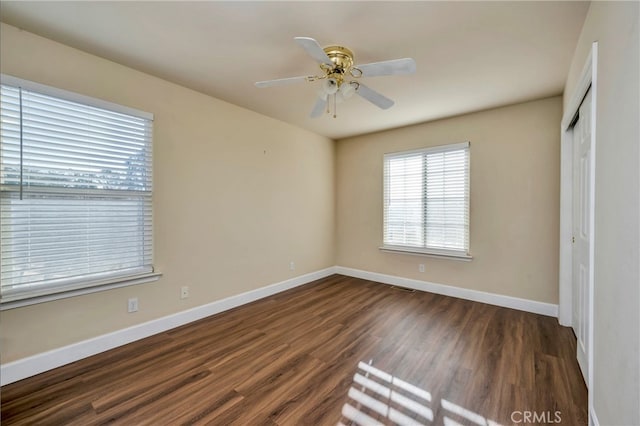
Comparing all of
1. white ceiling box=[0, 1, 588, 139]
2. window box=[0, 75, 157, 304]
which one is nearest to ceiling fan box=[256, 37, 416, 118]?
white ceiling box=[0, 1, 588, 139]

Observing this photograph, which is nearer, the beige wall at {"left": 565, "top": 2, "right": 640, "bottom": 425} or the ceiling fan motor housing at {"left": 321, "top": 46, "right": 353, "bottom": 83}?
the beige wall at {"left": 565, "top": 2, "right": 640, "bottom": 425}

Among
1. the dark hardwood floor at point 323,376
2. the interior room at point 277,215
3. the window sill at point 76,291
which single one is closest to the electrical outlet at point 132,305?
the interior room at point 277,215

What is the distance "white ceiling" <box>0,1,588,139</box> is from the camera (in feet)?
5.75

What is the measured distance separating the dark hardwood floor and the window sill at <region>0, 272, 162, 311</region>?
0.56m

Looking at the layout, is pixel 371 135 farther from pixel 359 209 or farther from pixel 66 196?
pixel 66 196

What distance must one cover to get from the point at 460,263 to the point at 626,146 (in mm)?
2979

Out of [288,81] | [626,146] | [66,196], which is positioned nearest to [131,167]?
[66,196]

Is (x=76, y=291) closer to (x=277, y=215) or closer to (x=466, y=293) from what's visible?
(x=277, y=215)

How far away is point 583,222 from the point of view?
2160 millimetres

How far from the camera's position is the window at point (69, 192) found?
→ 1952mm

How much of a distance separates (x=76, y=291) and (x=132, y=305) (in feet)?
1.54

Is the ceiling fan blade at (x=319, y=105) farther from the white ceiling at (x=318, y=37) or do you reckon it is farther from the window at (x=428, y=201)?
the window at (x=428, y=201)

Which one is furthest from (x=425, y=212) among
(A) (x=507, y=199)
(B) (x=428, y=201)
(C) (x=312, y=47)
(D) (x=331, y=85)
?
(C) (x=312, y=47)

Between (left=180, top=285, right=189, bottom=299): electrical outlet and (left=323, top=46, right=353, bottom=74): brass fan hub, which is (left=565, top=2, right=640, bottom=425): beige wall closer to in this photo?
(left=323, top=46, right=353, bottom=74): brass fan hub
